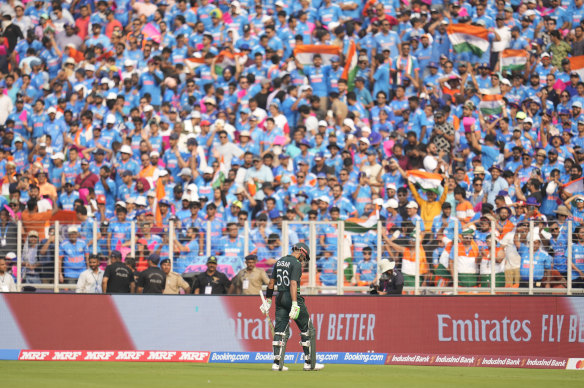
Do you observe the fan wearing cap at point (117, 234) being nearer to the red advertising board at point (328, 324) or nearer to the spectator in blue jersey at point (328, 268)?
the red advertising board at point (328, 324)

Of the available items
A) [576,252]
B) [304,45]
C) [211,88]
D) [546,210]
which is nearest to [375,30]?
[304,45]

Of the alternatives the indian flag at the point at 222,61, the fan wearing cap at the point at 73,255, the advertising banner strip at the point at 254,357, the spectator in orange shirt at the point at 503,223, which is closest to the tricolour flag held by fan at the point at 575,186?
the spectator in orange shirt at the point at 503,223

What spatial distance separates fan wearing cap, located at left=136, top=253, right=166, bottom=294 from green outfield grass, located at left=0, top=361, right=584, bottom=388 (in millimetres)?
2276

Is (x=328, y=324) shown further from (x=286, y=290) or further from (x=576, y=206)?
(x=576, y=206)

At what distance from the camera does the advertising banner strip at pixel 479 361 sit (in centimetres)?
1983

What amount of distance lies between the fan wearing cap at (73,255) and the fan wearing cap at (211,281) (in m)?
2.63

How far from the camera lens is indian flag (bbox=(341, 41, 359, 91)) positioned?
28.8m

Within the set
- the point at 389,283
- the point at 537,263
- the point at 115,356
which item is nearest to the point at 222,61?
the point at 389,283

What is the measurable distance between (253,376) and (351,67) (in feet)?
44.1

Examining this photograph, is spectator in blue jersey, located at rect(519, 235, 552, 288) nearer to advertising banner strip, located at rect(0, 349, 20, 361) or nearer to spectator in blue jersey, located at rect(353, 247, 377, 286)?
spectator in blue jersey, located at rect(353, 247, 377, 286)

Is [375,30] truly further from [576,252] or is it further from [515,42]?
[576,252]

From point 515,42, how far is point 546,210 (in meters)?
6.55

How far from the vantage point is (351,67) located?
28.9 meters

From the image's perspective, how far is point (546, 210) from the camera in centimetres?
2355
